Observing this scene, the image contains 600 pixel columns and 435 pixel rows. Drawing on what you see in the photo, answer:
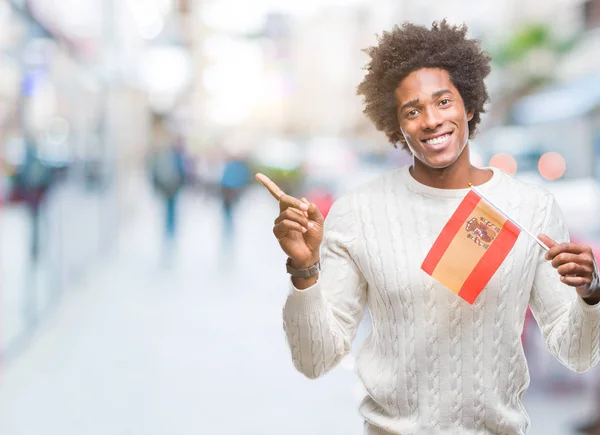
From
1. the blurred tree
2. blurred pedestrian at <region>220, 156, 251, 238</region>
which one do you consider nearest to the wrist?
blurred pedestrian at <region>220, 156, 251, 238</region>

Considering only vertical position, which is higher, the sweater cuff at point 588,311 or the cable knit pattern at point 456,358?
the sweater cuff at point 588,311

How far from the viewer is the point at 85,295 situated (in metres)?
10.4

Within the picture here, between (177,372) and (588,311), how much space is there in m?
4.96

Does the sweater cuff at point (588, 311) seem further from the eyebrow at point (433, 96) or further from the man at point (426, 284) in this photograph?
the eyebrow at point (433, 96)

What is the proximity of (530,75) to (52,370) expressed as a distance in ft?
83.1

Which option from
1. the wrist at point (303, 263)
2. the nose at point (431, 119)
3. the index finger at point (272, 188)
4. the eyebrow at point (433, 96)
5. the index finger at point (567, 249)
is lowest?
the wrist at point (303, 263)

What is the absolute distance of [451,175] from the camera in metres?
1.95

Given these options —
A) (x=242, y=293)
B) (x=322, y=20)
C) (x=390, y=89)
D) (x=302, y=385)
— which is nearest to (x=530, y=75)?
(x=242, y=293)

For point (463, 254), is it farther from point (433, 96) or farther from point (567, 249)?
point (433, 96)

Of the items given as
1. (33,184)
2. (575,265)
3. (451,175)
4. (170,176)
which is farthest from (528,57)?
(575,265)

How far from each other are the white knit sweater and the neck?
0.02m

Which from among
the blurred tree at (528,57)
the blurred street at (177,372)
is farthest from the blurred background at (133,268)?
the blurred tree at (528,57)

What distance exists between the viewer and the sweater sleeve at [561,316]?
1.84 m

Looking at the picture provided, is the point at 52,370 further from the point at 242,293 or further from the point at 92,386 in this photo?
the point at 242,293
